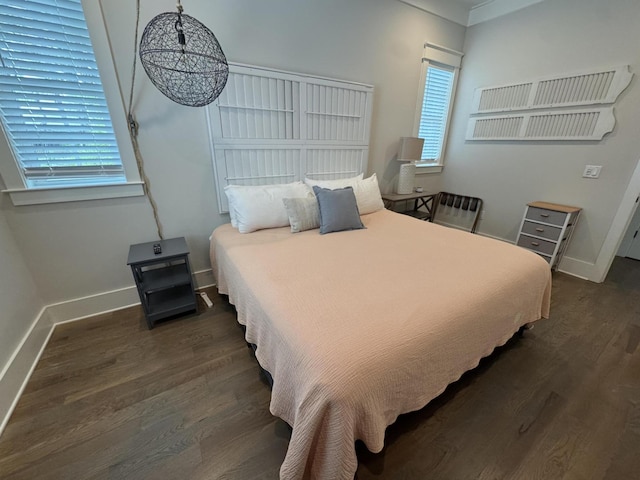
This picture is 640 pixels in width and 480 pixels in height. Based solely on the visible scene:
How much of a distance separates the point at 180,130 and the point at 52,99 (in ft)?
2.37

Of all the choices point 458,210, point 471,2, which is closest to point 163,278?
point 458,210

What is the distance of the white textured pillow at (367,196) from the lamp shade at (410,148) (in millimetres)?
Answer: 718

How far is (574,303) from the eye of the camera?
2.30 m

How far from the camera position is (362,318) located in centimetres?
109

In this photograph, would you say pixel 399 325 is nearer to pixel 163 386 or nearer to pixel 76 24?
pixel 163 386

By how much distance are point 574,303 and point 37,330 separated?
422 centimetres

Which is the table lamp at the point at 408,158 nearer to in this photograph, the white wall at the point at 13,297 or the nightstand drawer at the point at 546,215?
the nightstand drawer at the point at 546,215

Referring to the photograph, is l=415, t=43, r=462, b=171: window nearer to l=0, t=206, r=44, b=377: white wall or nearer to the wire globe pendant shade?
the wire globe pendant shade

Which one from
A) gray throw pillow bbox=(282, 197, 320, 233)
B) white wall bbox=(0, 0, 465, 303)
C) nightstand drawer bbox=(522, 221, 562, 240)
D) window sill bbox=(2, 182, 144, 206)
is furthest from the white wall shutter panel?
window sill bbox=(2, 182, 144, 206)

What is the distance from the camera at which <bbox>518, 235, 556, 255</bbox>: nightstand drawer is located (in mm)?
2703

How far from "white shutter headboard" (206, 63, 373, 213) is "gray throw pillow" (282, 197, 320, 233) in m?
0.52

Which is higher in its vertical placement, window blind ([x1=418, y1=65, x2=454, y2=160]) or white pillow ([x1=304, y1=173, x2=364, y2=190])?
window blind ([x1=418, y1=65, x2=454, y2=160])

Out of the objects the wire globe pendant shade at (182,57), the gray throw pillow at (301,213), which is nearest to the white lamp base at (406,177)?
the gray throw pillow at (301,213)

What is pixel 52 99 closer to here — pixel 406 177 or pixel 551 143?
pixel 406 177
